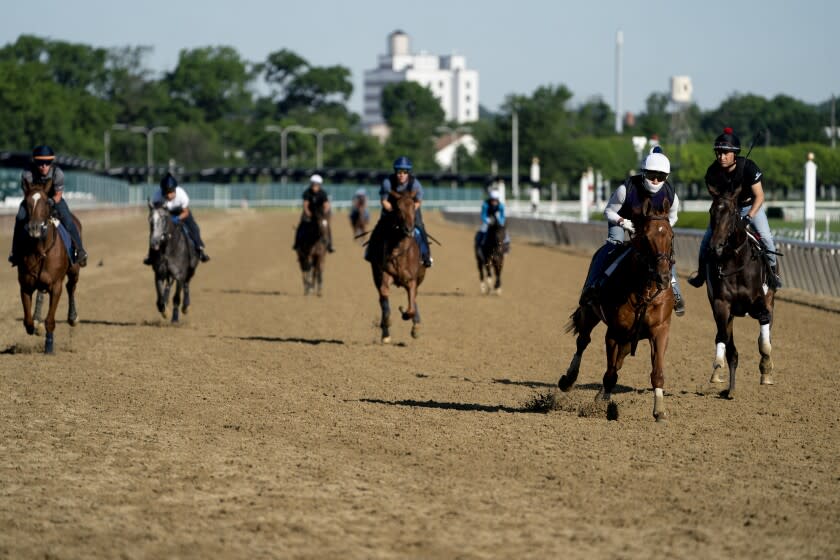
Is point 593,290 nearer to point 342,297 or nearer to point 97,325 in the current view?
point 97,325

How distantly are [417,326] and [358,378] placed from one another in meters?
3.67

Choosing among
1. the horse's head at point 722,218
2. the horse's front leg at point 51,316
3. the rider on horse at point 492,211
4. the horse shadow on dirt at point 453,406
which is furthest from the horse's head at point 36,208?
the rider on horse at point 492,211

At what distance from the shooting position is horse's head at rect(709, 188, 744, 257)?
482 inches

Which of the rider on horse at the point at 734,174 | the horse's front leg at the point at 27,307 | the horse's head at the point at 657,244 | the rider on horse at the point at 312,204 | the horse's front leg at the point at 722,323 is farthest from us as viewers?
the rider on horse at the point at 312,204

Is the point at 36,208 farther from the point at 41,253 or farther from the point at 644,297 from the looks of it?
the point at 644,297

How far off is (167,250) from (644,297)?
10075 millimetres

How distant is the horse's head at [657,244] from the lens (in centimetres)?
1040

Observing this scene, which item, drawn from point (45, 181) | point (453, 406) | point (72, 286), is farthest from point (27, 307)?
point (453, 406)

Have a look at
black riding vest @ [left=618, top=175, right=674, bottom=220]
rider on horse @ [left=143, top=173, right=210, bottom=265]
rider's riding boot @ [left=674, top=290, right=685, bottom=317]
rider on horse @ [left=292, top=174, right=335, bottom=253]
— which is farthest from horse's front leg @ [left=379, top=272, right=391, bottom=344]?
rider on horse @ [left=292, top=174, right=335, bottom=253]

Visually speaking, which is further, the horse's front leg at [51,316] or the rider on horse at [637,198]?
the horse's front leg at [51,316]

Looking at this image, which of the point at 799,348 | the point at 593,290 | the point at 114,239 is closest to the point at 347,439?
the point at 593,290

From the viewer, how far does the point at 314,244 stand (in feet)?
82.4

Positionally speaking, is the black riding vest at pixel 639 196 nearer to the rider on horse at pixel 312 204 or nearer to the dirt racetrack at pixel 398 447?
the dirt racetrack at pixel 398 447

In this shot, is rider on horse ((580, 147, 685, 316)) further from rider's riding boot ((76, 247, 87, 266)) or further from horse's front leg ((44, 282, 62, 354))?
rider's riding boot ((76, 247, 87, 266))
